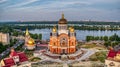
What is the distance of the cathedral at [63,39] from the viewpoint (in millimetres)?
16656

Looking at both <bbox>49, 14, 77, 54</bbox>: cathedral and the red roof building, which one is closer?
the red roof building

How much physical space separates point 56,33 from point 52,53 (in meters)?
1.35

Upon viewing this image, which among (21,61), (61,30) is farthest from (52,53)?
(21,61)

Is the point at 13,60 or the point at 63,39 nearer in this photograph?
the point at 13,60

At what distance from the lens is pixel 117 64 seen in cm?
1177

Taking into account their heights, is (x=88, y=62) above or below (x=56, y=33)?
below

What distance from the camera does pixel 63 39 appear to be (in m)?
16.7

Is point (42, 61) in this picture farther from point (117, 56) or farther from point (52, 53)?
point (117, 56)

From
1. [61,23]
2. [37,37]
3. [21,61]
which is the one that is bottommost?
[37,37]

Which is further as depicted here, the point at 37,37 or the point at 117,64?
the point at 37,37

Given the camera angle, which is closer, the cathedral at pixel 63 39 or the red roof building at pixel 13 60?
the red roof building at pixel 13 60

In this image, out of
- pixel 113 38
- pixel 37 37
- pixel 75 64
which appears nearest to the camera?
pixel 75 64

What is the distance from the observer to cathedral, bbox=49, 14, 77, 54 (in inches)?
656

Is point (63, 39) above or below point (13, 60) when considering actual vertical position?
below
